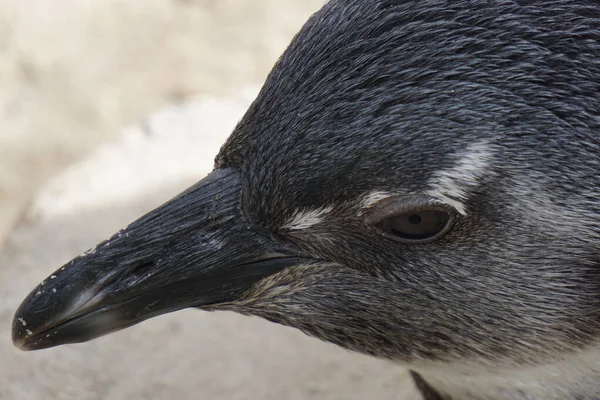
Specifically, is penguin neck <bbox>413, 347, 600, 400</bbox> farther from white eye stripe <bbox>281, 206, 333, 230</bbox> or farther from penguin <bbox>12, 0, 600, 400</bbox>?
white eye stripe <bbox>281, 206, 333, 230</bbox>

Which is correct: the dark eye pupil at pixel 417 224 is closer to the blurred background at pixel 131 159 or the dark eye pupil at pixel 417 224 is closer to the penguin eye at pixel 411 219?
the penguin eye at pixel 411 219

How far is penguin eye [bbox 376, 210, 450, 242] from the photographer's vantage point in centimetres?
179

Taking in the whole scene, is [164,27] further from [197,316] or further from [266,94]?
[266,94]

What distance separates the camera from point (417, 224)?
1.81 metres

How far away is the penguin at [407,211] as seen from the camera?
1.74 m

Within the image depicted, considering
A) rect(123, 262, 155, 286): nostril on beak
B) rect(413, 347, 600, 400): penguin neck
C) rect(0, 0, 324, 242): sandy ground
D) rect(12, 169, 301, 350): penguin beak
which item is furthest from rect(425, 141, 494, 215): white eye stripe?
rect(0, 0, 324, 242): sandy ground

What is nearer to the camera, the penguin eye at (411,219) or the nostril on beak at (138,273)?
the penguin eye at (411,219)

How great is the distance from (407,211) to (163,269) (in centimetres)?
53

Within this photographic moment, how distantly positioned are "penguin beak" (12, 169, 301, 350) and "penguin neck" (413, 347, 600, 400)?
52 centimetres

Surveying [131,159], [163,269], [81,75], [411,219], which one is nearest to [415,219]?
[411,219]

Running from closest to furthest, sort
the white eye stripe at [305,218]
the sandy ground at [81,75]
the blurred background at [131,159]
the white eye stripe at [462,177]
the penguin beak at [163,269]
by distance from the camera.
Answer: the white eye stripe at [462,177]
the white eye stripe at [305,218]
the penguin beak at [163,269]
the blurred background at [131,159]
the sandy ground at [81,75]

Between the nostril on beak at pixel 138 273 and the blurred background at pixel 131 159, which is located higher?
the blurred background at pixel 131 159

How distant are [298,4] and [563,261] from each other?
11.8ft

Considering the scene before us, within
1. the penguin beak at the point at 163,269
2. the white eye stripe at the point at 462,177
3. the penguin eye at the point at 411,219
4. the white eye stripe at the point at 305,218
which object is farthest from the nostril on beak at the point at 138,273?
the white eye stripe at the point at 462,177
